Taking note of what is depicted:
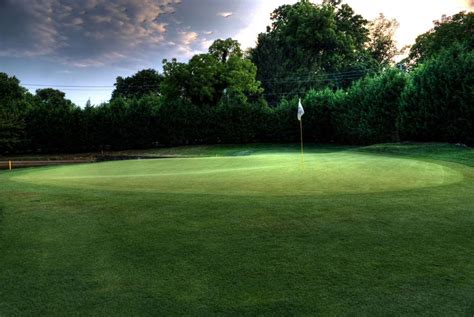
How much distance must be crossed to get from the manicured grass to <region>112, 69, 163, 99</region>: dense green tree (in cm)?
6640

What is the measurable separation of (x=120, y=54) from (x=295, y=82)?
25404 mm

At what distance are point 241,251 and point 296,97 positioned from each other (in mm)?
33371

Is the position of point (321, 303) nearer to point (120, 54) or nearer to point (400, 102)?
point (400, 102)

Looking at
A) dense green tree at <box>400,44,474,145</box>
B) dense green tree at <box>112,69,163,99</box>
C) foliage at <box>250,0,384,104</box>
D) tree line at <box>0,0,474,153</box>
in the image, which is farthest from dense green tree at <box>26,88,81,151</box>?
dense green tree at <box>112,69,163,99</box>

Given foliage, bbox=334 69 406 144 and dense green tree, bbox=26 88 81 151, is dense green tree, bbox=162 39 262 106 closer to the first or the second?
dense green tree, bbox=26 88 81 151

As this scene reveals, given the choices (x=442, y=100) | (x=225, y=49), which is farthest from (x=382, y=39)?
(x=442, y=100)

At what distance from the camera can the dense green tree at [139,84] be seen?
233 feet

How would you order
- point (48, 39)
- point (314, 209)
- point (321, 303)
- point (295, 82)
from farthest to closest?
point (295, 82), point (48, 39), point (314, 209), point (321, 303)

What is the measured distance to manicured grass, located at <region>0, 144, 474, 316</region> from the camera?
272cm

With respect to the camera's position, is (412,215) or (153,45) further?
(153,45)

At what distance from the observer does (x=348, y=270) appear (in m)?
3.24

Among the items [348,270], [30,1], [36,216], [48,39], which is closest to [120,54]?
[48,39]

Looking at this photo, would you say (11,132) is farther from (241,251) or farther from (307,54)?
(307,54)

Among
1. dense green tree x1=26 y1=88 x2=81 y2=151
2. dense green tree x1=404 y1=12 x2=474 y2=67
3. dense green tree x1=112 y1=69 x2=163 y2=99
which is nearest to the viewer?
dense green tree x1=26 y1=88 x2=81 y2=151
